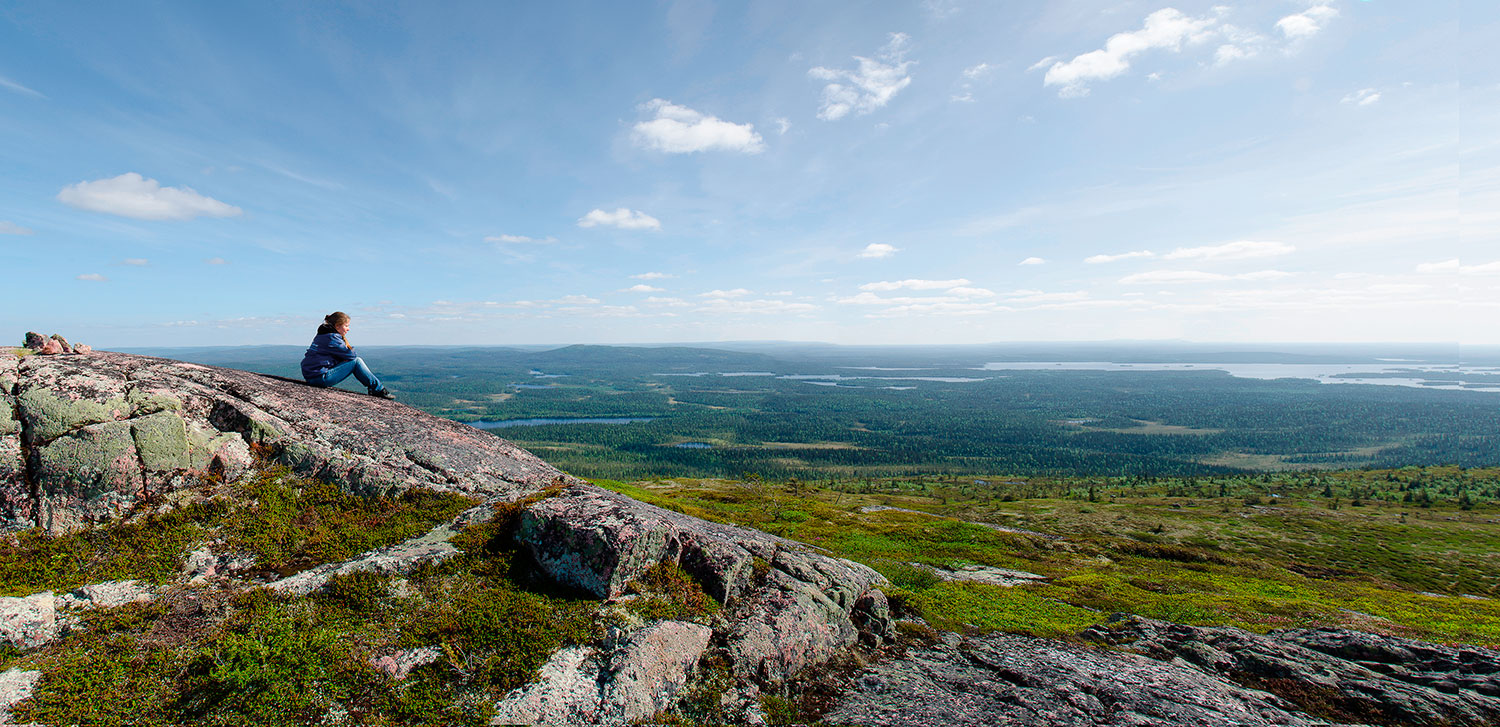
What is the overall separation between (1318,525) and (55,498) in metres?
135

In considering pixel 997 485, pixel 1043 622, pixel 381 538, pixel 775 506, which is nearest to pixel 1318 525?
pixel 997 485

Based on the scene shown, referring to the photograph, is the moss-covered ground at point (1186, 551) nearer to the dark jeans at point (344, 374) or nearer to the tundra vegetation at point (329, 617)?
the tundra vegetation at point (329, 617)

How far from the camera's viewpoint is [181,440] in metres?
11.8

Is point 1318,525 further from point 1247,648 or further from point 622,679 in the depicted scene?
point 622,679

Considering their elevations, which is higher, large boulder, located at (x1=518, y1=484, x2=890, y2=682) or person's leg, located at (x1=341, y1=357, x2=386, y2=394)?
person's leg, located at (x1=341, y1=357, x2=386, y2=394)

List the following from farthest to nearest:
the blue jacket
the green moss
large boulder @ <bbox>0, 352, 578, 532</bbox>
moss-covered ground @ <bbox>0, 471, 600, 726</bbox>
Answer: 1. the blue jacket
2. the green moss
3. large boulder @ <bbox>0, 352, 578, 532</bbox>
4. moss-covered ground @ <bbox>0, 471, 600, 726</bbox>

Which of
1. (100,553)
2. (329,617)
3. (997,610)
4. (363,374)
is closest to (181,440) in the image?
(100,553)

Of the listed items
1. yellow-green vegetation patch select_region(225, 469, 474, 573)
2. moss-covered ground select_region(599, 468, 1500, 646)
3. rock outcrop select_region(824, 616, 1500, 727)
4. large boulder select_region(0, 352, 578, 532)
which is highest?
large boulder select_region(0, 352, 578, 532)

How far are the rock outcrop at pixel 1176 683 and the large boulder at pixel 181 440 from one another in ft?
34.8

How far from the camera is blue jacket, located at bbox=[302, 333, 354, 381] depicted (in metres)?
15.9

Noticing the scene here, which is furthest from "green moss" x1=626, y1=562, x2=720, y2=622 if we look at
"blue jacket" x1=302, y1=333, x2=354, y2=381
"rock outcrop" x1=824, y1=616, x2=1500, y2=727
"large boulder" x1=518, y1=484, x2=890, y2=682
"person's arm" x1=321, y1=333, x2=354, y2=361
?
"blue jacket" x1=302, y1=333, x2=354, y2=381

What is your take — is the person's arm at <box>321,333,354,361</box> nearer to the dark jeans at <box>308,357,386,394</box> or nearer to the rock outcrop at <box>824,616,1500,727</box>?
the dark jeans at <box>308,357,386,394</box>

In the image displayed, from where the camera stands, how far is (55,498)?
33.0 feet

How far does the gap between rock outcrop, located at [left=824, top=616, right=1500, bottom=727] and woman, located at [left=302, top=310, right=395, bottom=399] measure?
52.1 feet
